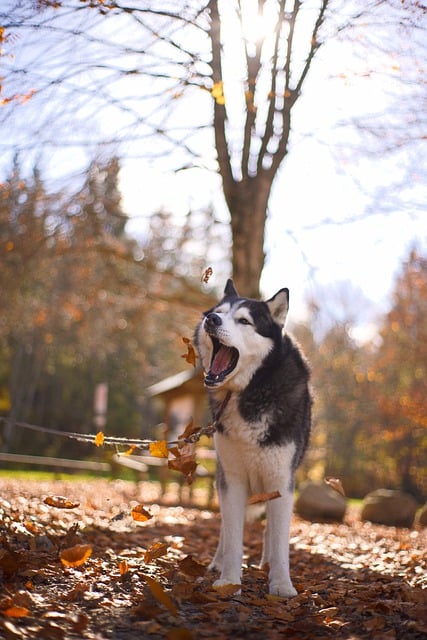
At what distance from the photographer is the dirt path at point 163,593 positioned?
320 cm

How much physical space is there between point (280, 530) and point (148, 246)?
1671cm

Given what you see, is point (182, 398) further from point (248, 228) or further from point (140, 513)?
point (140, 513)

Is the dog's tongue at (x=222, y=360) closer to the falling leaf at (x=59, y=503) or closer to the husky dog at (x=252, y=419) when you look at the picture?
the husky dog at (x=252, y=419)

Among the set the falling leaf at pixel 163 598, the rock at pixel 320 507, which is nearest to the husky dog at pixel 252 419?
the falling leaf at pixel 163 598

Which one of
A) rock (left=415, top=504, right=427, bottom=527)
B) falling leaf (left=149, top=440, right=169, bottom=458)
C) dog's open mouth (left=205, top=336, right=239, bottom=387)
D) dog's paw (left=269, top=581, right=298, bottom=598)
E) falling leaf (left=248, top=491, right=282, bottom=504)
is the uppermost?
dog's open mouth (left=205, top=336, right=239, bottom=387)

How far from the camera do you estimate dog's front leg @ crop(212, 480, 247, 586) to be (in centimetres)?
429

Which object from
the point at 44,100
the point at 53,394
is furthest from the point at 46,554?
the point at 53,394

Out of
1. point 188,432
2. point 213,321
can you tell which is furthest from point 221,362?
point 188,432

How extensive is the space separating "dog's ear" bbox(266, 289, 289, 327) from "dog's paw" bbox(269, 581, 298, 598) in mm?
1831

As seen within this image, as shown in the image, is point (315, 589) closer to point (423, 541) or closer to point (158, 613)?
point (158, 613)

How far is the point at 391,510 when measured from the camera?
12508 millimetres

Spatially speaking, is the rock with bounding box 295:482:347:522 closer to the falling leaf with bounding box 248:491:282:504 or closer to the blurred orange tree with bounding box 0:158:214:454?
the blurred orange tree with bounding box 0:158:214:454

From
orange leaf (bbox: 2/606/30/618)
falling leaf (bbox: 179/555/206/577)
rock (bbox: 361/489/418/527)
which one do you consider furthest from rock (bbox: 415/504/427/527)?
orange leaf (bbox: 2/606/30/618)

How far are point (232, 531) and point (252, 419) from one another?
807mm
